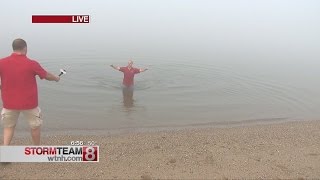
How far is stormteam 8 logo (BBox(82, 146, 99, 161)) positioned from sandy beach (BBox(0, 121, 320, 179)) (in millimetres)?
152

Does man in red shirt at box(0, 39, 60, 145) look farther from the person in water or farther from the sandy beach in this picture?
the person in water

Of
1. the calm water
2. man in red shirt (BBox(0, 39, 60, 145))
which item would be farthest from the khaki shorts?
the calm water

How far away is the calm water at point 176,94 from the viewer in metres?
12.6

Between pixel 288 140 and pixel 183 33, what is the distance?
89.7ft

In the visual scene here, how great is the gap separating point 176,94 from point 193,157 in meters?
7.87

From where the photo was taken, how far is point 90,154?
25.8ft

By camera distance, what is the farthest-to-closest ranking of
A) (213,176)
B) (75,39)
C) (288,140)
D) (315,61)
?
(75,39) → (315,61) → (288,140) → (213,176)

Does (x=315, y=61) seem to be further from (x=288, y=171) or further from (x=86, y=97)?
(x=288, y=171)

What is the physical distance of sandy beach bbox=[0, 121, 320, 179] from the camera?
23.5 ft

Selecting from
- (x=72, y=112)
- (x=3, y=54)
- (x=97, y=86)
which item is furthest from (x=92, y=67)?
(x=72, y=112)

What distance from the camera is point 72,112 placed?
1277 cm

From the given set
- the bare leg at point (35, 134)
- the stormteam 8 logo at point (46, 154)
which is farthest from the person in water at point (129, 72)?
the bare leg at point (35, 134)

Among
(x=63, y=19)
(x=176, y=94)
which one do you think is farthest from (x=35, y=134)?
(x=63, y=19)

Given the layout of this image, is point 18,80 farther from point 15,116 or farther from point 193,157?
point 193,157
